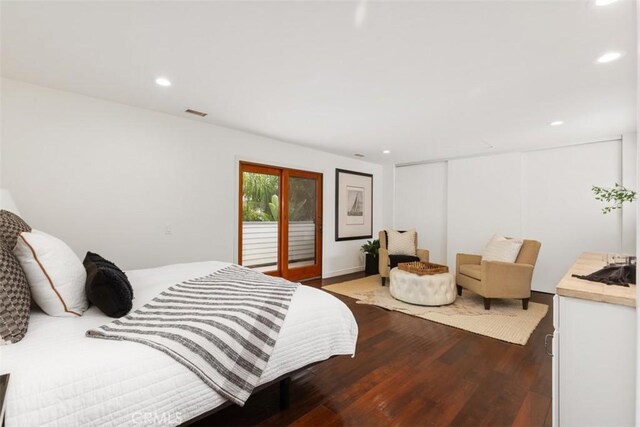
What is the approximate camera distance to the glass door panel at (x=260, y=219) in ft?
14.1

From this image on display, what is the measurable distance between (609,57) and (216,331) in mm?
3112

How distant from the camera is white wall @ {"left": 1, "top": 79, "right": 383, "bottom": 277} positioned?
262 centimetres

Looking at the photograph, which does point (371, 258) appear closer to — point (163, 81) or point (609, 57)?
point (609, 57)

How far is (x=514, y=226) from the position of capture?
16.0 ft

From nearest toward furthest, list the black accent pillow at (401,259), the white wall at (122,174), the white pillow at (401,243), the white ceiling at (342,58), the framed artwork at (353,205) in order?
the white ceiling at (342,58)
the white wall at (122,174)
the black accent pillow at (401,259)
the white pillow at (401,243)
the framed artwork at (353,205)

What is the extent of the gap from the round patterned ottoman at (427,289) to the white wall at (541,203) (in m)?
1.92

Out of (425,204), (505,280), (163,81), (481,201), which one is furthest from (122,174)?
(481,201)

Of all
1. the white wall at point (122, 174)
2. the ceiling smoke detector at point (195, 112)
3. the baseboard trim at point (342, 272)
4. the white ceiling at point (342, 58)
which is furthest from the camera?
the baseboard trim at point (342, 272)

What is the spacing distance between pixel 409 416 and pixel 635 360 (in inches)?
43.5

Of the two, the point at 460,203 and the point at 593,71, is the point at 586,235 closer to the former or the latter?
the point at 460,203

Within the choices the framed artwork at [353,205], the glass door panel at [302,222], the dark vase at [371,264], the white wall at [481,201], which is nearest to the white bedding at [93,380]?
the glass door panel at [302,222]

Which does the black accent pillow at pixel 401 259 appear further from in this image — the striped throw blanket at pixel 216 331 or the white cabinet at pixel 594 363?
the white cabinet at pixel 594 363

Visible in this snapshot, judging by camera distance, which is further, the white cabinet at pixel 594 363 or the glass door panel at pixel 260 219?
the glass door panel at pixel 260 219

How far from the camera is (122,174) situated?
311 centimetres
